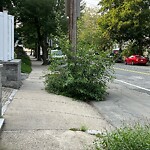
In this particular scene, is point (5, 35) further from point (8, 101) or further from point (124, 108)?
point (124, 108)

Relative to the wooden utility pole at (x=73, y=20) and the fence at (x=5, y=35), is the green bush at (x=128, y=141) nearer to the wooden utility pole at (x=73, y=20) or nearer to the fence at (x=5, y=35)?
the fence at (x=5, y=35)

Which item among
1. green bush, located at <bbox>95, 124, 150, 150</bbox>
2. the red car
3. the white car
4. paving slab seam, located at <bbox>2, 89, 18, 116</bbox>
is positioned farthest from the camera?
the red car

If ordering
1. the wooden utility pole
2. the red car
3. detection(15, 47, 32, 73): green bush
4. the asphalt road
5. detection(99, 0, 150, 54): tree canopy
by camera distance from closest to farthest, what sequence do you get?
the asphalt road, the wooden utility pole, detection(15, 47, 32, 73): green bush, the red car, detection(99, 0, 150, 54): tree canopy

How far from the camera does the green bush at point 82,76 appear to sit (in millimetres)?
10992

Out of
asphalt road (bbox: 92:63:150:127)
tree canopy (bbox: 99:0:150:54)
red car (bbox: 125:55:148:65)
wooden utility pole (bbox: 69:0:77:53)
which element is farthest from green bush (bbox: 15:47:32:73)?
tree canopy (bbox: 99:0:150:54)

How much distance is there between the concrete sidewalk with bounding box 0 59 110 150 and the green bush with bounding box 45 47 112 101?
1.01m

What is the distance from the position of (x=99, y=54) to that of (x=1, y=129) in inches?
248

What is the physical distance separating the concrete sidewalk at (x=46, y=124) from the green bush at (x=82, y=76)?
3.32 feet

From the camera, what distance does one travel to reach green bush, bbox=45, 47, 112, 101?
1099 centimetres

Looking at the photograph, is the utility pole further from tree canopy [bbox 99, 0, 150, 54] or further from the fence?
tree canopy [bbox 99, 0, 150, 54]

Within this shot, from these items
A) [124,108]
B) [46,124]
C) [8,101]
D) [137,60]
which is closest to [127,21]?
[137,60]

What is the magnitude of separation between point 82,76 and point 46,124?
473 centimetres

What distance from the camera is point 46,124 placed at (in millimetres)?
6613

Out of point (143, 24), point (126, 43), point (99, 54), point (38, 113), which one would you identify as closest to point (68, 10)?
point (99, 54)
